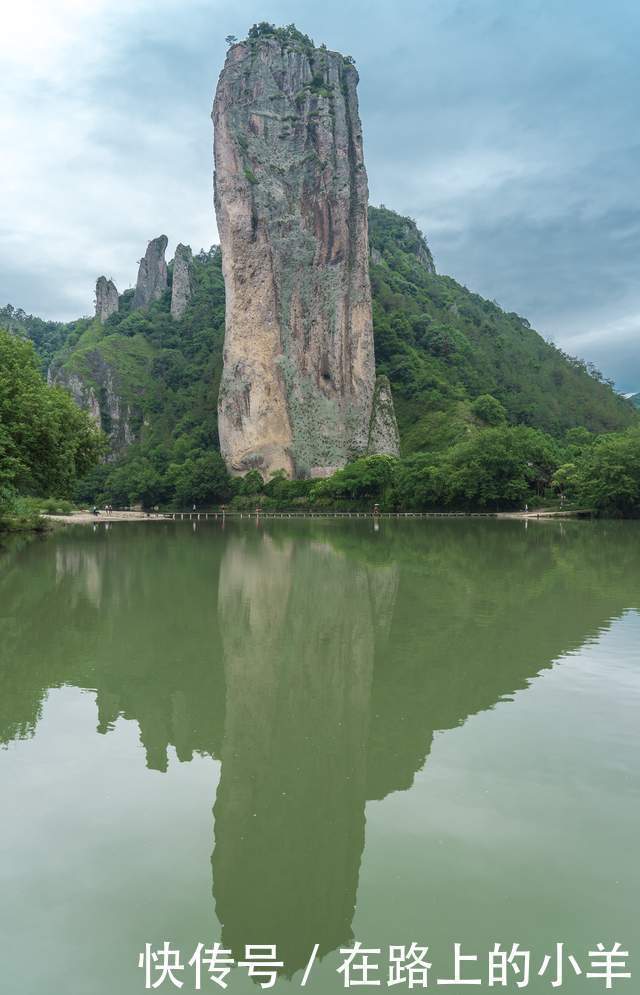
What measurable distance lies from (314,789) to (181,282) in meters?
120

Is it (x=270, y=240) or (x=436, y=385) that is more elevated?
(x=270, y=240)

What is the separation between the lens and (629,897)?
393 cm

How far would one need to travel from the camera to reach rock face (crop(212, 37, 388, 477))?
75.7 meters

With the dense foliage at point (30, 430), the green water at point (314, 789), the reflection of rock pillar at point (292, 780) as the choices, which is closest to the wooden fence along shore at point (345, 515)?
the dense foliage at point (30, 430)

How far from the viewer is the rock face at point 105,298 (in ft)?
416

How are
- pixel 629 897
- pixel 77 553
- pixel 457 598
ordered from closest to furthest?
1. pixel 629 897
2. pixel 457 598
3. pixel 77 553

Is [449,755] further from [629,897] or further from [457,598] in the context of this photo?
[457,598]

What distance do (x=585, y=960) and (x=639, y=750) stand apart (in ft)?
9.14

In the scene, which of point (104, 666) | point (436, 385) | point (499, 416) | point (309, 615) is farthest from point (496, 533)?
point (436, 385)

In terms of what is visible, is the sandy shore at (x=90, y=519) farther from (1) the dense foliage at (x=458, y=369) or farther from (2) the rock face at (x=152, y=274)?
(2) the rock face at (x=152, y=274)

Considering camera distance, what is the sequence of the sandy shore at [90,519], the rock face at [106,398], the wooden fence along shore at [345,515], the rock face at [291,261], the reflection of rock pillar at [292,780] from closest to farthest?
1. the reflection of rock pillar at [292,780]
2. the sandy shore at [90,519]
3. the wooden fence along shore at [345,515]
4. the rock face at [291,261]
5. the rock face at [106,398]

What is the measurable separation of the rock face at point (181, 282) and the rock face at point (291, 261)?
40.5m

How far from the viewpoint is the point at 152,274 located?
126 m

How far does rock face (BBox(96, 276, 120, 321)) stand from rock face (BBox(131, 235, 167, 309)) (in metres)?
4.26
